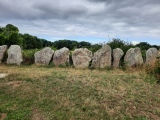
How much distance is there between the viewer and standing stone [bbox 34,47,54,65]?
10.5 m

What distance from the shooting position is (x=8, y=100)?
17.4 ft

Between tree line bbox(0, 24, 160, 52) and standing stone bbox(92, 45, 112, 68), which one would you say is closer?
standing stone bbox(92, 45, 112, 68)

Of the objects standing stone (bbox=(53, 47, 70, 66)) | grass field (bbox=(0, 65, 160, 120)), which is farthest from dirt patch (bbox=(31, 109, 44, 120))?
standing stone (bbox=(53, 47, 70, 66))

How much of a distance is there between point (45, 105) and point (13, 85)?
188cm

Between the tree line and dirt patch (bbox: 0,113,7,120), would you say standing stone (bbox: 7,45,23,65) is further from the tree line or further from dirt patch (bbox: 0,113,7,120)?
dirt patch (bbox: 0,113,7,120)

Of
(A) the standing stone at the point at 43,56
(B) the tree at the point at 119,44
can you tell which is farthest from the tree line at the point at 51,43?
(A) the standing stone at the point at 43,56

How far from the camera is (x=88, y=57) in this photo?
401 inches

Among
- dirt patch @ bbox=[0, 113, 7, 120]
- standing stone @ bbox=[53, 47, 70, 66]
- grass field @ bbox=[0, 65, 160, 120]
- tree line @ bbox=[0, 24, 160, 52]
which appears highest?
tree line @ bbox=[0, 24, 160, 52]

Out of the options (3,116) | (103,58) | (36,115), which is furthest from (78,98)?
(103,58)

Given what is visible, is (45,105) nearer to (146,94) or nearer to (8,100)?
(8,100)

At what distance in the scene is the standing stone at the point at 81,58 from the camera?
1003 cm

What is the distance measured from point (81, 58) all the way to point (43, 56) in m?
2.04

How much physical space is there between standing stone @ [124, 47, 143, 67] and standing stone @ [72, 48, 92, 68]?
5.96 ft

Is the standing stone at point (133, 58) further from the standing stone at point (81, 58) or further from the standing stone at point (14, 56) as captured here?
the standing stone at point (14, 56)
